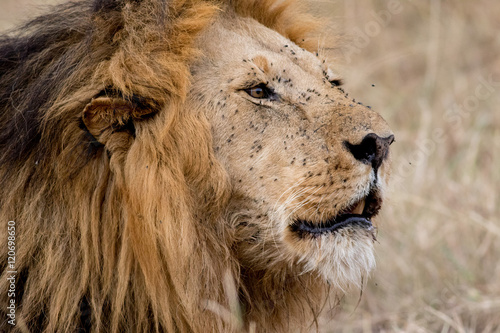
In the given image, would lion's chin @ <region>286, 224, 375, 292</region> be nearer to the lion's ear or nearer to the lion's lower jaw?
the lion's lower jaw

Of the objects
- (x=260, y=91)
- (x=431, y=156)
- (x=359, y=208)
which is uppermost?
(x=260, y=91)

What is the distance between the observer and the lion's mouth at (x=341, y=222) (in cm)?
225

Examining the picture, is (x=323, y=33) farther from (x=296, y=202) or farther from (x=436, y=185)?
(x=436, y=185)

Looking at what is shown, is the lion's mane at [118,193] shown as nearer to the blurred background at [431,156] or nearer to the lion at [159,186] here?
the lion at [159,186]

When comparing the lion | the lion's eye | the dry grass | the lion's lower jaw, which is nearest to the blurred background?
the dry grass

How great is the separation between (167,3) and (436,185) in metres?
2.99

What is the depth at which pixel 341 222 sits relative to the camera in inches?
89.0

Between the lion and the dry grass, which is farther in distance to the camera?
the dry grass

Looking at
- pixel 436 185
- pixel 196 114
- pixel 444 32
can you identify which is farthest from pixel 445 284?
pixel 444 32

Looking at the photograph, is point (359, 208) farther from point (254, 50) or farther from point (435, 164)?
point (435, 164)

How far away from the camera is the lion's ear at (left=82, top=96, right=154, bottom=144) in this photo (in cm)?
216

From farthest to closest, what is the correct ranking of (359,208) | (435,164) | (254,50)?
1. (435,164)
2. (254,50)
3. (359,208)

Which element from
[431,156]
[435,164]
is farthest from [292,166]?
[431,156]

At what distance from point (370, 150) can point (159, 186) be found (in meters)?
0.71
